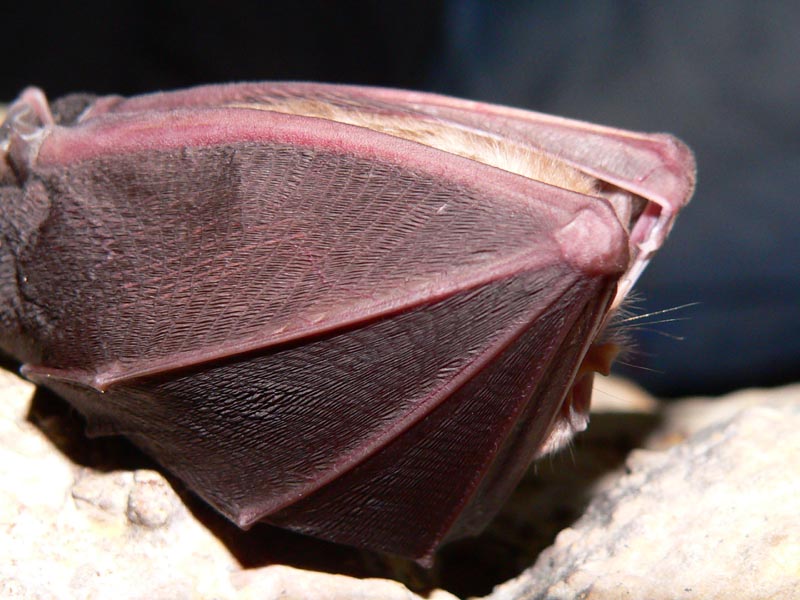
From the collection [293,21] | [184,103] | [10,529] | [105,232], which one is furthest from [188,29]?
[10,529]

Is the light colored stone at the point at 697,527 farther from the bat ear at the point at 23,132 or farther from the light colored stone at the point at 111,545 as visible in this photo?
the bat ear at the point at 23,132

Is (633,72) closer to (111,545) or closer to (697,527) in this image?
(697,527)

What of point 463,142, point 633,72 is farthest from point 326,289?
point 633,72

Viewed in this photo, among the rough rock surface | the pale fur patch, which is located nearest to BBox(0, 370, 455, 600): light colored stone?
the rough rock surface

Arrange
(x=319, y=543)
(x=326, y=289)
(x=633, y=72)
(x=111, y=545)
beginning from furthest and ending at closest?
(x=633, y=72)
(x=319, y=543)
(x=111, y=545)
(x=326, y=289)

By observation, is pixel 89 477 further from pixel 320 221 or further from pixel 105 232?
pixel 320 221

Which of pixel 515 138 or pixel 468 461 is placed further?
pixel 515 138

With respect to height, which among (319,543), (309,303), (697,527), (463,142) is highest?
(463,142)
